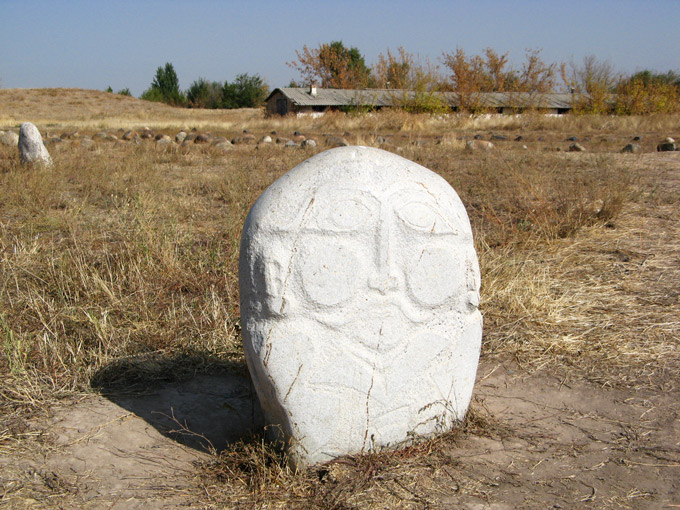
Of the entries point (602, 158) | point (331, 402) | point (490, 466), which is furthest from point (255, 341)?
point (602, 158)

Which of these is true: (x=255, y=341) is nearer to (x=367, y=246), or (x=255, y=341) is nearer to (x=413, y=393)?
(x=367, y=246)

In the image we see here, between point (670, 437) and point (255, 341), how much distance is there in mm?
1815

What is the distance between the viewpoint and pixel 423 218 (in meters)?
2.25

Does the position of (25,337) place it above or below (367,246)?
below

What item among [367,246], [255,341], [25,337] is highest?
[367,246]

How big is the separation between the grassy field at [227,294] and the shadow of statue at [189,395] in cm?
2

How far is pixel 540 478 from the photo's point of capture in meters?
2.21

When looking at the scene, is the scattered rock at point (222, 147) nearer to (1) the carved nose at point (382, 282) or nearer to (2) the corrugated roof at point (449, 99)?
(1) the carved nose at point (382, 282)

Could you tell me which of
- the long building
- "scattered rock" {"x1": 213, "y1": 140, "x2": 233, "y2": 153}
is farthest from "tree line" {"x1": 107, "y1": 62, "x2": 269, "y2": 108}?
"scattered rock" {"x1": 213, "y1": 140, "x2": 233, "y2": 153}

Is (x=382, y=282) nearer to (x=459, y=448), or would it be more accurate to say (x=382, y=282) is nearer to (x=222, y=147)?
(x=459, y=448)

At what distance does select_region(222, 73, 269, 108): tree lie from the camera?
4097cm

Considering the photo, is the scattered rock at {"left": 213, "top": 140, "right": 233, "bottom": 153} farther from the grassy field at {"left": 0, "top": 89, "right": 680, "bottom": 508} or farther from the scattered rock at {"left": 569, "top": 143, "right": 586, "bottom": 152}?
the scattered rock at {"left": 569, "top": 143, "right": 586, "bottom": 152}

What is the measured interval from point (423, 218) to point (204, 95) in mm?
44640

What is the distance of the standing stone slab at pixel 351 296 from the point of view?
2117 mm
